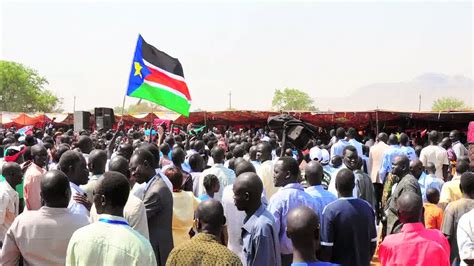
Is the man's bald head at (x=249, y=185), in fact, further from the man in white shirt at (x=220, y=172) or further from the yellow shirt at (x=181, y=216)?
the man in white shirt at (x=220, y=172)

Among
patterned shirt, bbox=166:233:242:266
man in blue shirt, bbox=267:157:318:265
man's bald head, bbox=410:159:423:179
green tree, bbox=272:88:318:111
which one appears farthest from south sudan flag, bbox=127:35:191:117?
green tree, bbox=272:88:318:111

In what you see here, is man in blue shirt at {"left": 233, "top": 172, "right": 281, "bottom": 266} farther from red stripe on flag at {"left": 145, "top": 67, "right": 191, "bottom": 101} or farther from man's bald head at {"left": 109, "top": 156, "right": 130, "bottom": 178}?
red stripe on flag at {"left": 145, "top": 67, "right": 191, "bottom": 101}

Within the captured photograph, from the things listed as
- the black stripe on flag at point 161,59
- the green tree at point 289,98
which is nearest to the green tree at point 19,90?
the green tree at point 289,98

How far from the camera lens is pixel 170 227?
5.09 meters

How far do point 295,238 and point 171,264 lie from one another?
28.5 inches

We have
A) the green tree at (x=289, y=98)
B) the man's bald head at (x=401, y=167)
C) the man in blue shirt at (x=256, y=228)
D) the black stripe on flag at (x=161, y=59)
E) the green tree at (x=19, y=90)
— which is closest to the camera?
the man in blue shirt at (x=256, y=228)

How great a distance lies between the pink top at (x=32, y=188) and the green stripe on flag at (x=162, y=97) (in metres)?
4.56

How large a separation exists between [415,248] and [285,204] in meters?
1.36

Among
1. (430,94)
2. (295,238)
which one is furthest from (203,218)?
(430,94)

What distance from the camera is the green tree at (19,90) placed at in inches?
2982

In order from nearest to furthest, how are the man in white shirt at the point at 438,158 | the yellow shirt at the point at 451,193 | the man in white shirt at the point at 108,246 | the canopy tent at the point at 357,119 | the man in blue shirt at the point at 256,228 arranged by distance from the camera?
the man in white shirt at the point at 108,246, the man in blue shirt at the point at 256,228, the yellow shirt at the point at 451,193, the man in white shirt at the point at 438,158, the canopy tent at the point at 357,119

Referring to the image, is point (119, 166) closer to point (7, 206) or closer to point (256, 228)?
point (7, 206)

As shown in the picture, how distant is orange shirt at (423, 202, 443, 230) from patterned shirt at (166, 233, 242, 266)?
395cm

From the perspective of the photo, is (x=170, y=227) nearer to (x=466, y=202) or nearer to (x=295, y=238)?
(x=295, y=238)
